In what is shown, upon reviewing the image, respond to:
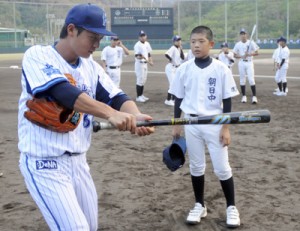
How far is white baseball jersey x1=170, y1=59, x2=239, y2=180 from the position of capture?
14.3ft

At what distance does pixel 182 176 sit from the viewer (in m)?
5.98

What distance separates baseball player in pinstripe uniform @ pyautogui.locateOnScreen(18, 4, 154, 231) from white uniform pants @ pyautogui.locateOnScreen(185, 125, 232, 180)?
158 centimetres

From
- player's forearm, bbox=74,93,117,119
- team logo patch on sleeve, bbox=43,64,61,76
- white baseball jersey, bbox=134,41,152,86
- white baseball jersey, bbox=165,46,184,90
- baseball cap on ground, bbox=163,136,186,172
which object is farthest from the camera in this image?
white baseball jersey, bbox=134,41,152,86

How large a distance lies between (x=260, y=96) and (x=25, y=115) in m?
11.9

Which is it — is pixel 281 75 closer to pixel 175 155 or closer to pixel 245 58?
pixel 245 58

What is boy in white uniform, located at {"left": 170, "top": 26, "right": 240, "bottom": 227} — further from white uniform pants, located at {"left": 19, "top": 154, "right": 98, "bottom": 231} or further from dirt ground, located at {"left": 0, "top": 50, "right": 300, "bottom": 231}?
white uniform pants, located at {"left": 19, "top": 154, "right": 98, "bottom": 231}

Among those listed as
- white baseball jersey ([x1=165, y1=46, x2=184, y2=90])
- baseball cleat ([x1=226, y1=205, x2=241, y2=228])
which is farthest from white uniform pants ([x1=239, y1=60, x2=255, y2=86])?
baseball cleat ([x1=226, y1=205, x2=241, y2=228])

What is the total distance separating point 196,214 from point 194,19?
196 feet

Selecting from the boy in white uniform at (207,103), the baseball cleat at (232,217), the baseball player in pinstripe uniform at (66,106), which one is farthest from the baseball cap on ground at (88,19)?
the baseball cleat at (232,217)

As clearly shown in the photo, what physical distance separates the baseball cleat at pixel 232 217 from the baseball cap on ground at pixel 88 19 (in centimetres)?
246

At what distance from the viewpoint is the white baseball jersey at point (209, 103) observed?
4355 millimetres

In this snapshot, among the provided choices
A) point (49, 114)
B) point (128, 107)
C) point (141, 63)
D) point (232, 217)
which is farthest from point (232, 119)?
point (141, 63)

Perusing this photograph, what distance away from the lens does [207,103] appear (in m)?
4.40

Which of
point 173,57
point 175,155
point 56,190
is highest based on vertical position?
point 173,57
